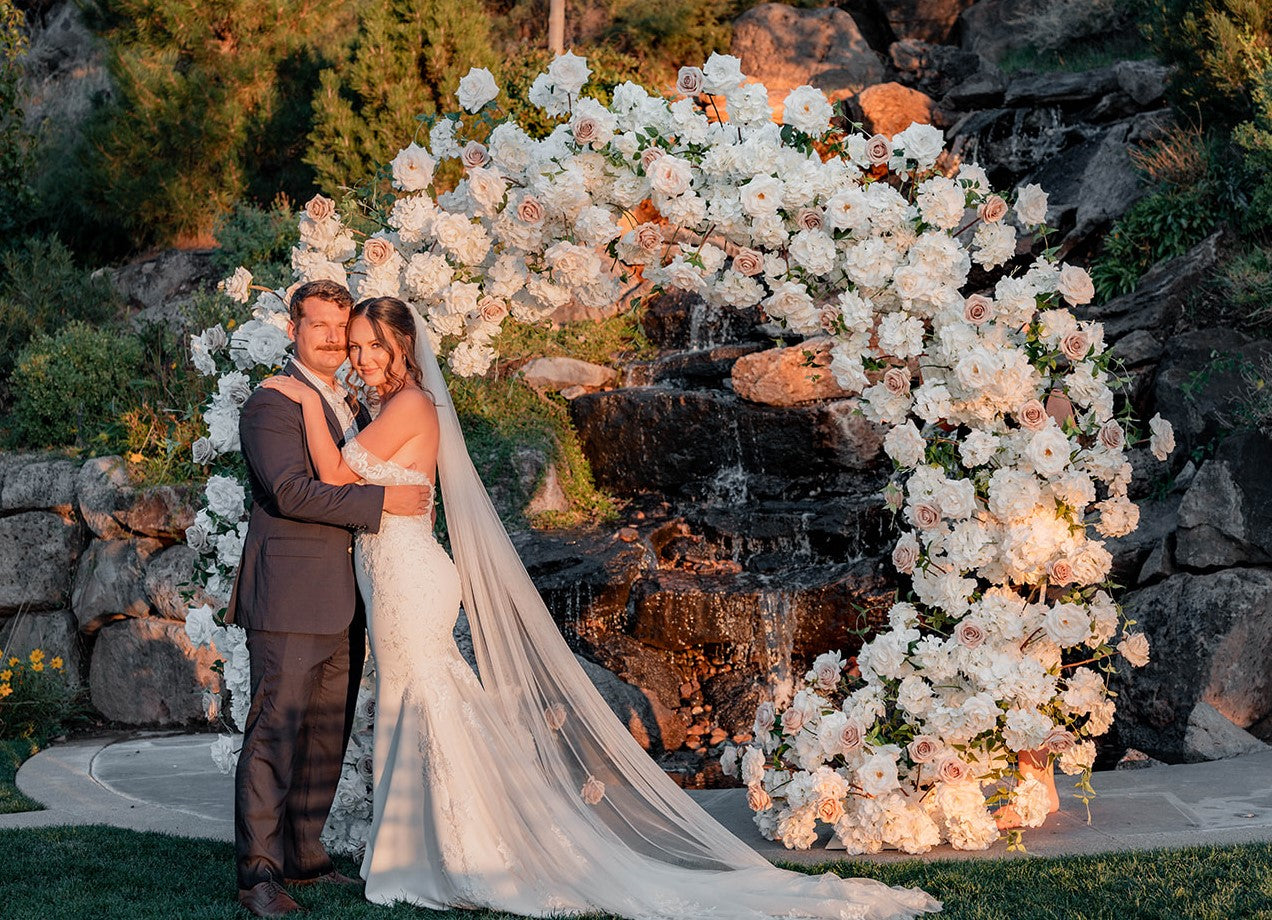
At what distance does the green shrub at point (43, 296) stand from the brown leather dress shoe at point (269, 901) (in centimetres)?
842

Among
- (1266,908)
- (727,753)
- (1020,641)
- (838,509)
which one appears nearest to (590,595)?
(838,509)

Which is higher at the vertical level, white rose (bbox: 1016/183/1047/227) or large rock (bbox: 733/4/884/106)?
large rock (bbox: 733/4/884/106)

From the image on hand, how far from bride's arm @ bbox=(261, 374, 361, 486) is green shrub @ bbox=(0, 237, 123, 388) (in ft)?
25.6

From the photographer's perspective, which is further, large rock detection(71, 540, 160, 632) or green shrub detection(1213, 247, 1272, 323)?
large rock detection(71, 540, 160, 632)

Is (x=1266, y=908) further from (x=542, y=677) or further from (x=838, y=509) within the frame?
(x=838, y=509)

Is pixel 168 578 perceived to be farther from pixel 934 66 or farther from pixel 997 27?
pixel 997 27

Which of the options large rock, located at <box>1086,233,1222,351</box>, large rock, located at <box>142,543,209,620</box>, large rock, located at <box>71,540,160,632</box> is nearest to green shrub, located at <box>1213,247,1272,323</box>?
large rock, located at <box>1086,233,1222,351</box>

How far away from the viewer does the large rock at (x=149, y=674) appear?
8797mm

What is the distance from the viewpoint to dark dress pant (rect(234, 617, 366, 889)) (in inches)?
185

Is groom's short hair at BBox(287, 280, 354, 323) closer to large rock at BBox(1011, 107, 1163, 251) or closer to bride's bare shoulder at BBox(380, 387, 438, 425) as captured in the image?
bride's bare shoulder at BBox(380, 387, 438, 425)

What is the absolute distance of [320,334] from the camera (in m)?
4.98

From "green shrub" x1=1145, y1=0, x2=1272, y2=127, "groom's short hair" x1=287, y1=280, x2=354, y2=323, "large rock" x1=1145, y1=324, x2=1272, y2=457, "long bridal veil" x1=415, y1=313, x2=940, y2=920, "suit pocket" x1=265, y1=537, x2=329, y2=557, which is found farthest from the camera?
"green shrub" x1=1145, y1=0, x2=1272, y2=127

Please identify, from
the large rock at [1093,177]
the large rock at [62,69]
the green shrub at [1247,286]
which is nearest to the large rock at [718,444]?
the green shrub at [1247,286]

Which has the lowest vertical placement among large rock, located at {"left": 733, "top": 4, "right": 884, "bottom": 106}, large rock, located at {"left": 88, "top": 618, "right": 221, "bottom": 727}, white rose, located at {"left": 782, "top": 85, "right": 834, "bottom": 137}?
large rock, located at {"left": 88, "top": 618, "right": 221, "bottom": 727}
